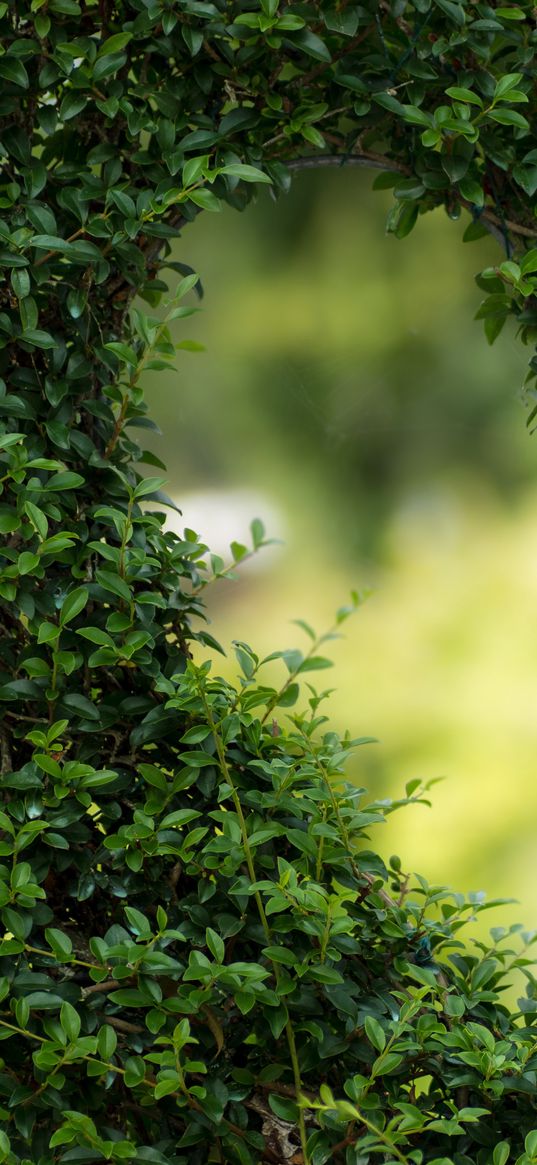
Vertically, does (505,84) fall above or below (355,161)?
above

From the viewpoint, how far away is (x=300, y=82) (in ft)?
3.37

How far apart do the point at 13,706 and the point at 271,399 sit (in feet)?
9.25

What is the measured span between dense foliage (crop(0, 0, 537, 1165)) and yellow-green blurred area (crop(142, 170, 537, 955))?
2434mm

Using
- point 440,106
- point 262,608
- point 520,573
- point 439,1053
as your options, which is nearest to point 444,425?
point 520,573

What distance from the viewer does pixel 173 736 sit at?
0.99 meters

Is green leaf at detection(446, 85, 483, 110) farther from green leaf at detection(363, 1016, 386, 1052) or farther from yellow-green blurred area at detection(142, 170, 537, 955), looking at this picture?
yellow-green blurred area at detection(142, 170, 537, 955)

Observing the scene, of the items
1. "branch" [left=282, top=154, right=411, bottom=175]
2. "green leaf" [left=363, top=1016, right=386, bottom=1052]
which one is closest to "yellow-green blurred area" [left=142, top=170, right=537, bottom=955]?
"branch" [left=282, top=154, right=411, bottom=175]

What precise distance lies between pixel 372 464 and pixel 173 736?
2756mm

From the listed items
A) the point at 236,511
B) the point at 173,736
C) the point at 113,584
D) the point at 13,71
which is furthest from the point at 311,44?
the point at 236,511

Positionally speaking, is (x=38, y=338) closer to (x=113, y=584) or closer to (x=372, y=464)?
(x=113, y=584)

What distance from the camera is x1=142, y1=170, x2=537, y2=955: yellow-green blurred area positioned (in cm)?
351

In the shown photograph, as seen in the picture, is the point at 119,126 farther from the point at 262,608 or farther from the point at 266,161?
the point at 262,608

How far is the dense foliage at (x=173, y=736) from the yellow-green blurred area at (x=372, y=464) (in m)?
2.43

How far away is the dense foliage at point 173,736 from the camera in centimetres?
88
